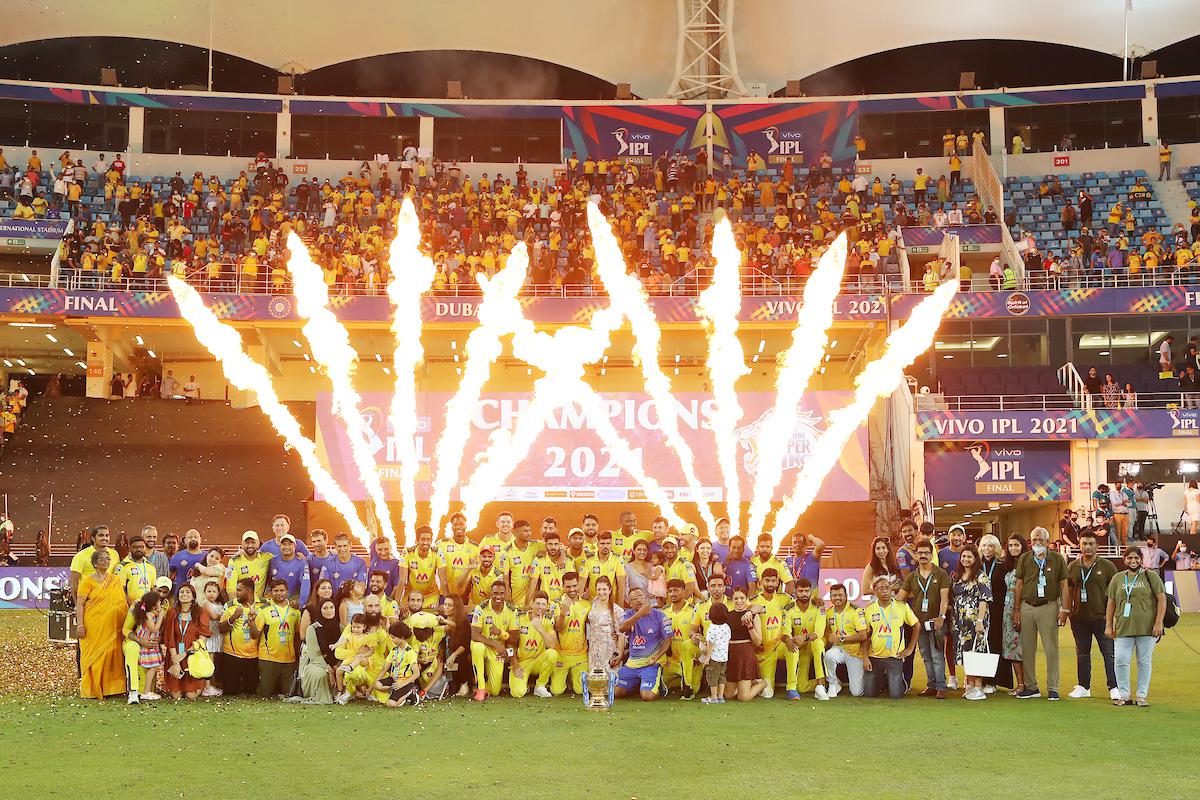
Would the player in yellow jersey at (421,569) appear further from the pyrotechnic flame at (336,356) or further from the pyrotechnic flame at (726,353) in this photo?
the pyrotechnic flame at (726,353)

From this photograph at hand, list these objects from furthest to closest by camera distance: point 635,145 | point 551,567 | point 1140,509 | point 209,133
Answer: point 635,145 → point 209,133 → point 1140,509 → point 551,567

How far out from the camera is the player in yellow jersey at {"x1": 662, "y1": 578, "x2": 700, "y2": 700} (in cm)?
1324

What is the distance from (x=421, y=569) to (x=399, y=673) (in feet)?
7.00

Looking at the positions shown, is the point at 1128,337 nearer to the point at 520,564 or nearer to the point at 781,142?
the point at 781,142

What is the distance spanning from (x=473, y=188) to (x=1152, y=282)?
19861 mm

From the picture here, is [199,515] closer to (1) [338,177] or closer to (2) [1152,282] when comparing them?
(1) [338,177]

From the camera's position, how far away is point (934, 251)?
37781mm

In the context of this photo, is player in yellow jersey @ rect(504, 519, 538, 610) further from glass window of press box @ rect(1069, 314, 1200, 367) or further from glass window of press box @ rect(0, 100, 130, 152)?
glass window of press box @ rect(0, 100, 130, 152)

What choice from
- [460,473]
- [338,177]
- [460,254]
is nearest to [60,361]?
[338,177]

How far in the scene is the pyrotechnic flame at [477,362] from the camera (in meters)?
28.7

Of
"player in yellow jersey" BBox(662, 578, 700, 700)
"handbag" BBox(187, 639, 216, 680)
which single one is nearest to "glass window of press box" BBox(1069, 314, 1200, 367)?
"player in yellow jersey" BBox(662, 578, 700, 700)

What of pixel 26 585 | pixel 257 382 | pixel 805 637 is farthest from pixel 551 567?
pixel 257 382

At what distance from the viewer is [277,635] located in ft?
43.2

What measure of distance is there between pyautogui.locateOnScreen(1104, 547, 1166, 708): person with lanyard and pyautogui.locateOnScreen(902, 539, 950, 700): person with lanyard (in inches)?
62.9
